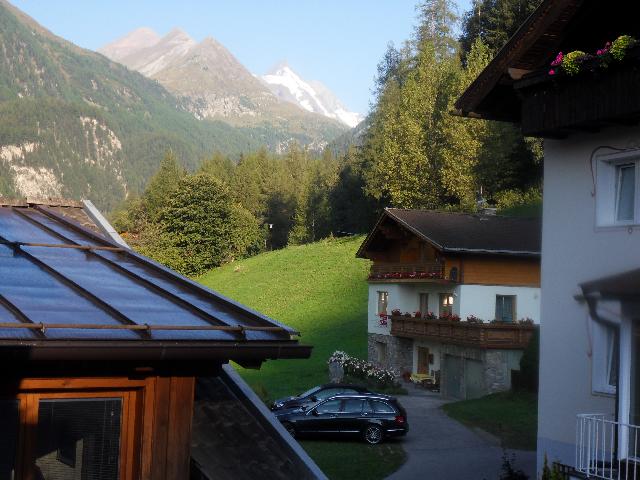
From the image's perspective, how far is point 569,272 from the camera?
15.4 metres

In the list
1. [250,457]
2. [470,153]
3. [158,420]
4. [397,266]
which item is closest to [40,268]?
Answer: [158,420]

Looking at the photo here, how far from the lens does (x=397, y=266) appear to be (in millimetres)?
41188

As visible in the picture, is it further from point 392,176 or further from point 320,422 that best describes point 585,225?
point 392,176

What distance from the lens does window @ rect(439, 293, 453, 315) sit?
38.2m

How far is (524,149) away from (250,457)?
193 ft

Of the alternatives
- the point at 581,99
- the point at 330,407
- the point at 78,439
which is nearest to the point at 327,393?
the point at 330,407

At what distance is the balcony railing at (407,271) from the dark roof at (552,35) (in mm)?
21508

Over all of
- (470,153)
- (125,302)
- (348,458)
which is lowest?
(348,458)

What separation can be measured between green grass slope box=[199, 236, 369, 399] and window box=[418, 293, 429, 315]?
538 centimetres

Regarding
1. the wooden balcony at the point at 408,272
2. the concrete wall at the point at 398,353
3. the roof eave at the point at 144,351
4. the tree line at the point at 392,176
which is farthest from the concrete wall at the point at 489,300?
the roof eave at the point at 144,351

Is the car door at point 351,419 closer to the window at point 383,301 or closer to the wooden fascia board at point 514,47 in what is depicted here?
the wooden fascia board at point 514,47

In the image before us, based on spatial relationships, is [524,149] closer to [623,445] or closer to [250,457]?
[623,445]

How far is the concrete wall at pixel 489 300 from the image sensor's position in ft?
122

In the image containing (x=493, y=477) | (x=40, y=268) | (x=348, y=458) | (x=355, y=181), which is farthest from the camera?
(x=355, y=181)
